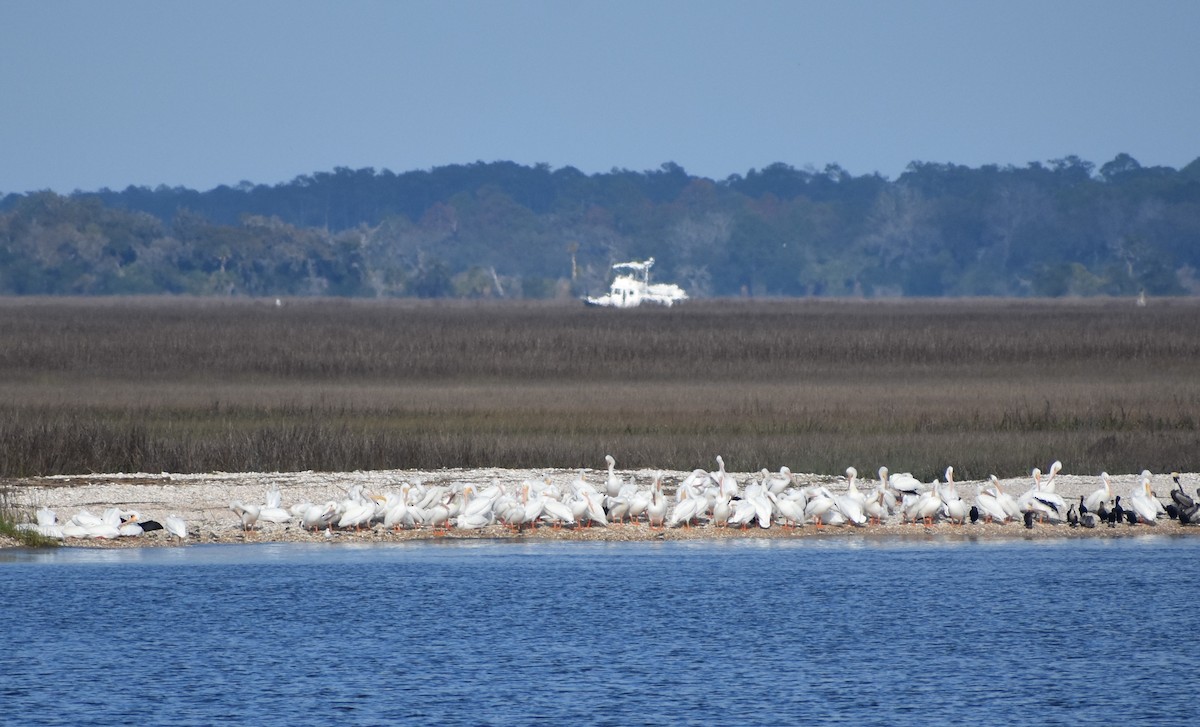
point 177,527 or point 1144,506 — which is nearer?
point 177,527

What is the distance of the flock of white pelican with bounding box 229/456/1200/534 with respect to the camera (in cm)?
2156

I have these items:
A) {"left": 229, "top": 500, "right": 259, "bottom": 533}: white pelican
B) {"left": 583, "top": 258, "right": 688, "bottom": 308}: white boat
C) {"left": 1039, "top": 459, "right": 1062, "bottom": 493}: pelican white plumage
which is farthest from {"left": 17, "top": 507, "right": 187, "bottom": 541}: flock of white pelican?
{"left": 583, "top": 258, "right": 688, "bottom": 308}: white boat

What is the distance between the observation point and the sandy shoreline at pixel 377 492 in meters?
21.6

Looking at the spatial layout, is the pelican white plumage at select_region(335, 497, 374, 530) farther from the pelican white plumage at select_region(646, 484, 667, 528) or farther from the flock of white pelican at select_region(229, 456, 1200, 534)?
the pelican white plumage at select_region(646, 484, 667, 528)

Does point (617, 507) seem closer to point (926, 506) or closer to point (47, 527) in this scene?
point (926, 506)

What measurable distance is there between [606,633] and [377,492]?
7.88 m

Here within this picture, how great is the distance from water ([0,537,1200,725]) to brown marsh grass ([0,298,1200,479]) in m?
5.43

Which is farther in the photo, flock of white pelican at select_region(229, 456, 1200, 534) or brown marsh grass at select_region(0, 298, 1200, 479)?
brown marsh grass at select_region(0, 298, 1200, 479)

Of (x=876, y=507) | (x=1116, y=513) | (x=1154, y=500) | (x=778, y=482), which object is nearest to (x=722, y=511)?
(x=778, y=482)

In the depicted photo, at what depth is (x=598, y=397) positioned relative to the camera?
3538 cm

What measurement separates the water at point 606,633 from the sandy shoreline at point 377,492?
52 centimetres

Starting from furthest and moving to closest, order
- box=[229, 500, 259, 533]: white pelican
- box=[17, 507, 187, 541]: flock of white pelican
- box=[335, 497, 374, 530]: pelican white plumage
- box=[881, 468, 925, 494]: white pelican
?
box=[881, 468, 925, 494]: white pelican, box=[335, 497, 374, 530]: pelican white plumage, box=[229, 500, 259, 533]: white pelican, box=[17, 507, 187, 541]: flock of white pelican

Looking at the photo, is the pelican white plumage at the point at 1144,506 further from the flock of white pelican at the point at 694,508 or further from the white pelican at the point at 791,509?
the white pelican at the point at 791,509

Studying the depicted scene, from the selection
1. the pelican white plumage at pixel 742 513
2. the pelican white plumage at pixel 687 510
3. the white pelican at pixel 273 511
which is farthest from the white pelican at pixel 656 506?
the white pelican at pixel 273 511
